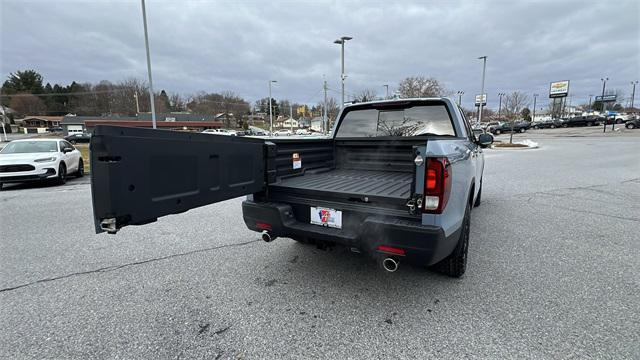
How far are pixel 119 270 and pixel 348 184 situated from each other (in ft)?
8.73

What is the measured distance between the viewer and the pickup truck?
1.84 metres

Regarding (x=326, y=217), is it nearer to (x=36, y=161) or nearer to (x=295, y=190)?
(x=295, y=190)

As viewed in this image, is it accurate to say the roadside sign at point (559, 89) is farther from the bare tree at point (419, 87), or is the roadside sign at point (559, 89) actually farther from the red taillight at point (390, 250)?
the red taillight at point (390, 250)

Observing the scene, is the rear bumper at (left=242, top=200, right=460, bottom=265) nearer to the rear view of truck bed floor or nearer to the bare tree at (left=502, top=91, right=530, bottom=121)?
the rear view of truck bed floor

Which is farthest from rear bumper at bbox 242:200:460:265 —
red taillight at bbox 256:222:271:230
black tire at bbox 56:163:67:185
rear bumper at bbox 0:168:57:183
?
black tire at bbox 56:163:67:185

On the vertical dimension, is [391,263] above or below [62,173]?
above

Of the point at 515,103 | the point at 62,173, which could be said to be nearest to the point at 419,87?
the point at 515,103

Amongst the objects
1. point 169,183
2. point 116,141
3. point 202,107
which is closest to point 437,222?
point 169,183

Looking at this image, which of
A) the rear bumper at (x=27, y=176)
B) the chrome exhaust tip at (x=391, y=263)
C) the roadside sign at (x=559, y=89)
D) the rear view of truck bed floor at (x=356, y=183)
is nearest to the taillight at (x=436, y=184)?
the rear view of truck bed floor at (x=356, y=183)

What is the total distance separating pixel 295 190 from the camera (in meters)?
2.99

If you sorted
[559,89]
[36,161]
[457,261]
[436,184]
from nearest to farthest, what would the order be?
[436,184]
[457,261]
[36,161]
[559,89]

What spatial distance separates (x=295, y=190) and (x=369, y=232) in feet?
2.80

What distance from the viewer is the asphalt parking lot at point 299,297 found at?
7.43 feet

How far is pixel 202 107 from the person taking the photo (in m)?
90.9
